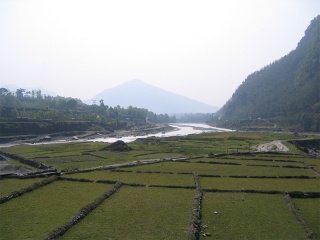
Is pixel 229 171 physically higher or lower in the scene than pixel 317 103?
lower

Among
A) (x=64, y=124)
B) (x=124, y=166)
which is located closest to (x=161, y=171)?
(x=124, y=166)

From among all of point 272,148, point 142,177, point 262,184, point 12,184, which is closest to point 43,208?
point 12,184

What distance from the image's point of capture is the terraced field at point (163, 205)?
70.3 ft

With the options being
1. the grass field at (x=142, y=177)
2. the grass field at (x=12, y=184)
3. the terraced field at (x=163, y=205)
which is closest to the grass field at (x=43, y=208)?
the terraced field at (x=163, y=205)

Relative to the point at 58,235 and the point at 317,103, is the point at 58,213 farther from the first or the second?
the point at 317,103

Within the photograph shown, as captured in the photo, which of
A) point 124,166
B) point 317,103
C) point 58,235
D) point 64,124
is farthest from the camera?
point 317,103

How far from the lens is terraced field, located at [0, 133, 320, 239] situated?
70.3 ft

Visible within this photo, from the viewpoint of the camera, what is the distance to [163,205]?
88.8ft

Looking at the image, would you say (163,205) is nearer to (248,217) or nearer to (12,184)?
(248,217)

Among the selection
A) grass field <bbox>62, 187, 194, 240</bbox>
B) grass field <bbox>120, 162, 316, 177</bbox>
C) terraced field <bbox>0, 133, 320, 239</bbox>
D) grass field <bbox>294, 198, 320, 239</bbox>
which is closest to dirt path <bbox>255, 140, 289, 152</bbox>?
grass field <bbox>120, 162, 316, 177</bbox>

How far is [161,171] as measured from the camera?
44.3 meters

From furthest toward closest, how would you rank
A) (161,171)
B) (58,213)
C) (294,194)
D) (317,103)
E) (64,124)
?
1. (317,103)
2. (64,124)
3. (161,171)
4. (294,194)
5. (58,213)

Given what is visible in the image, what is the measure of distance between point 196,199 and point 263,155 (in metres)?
39.2

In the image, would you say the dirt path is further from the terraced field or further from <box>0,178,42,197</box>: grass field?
<box>0,178,42,197</box>: grass field
